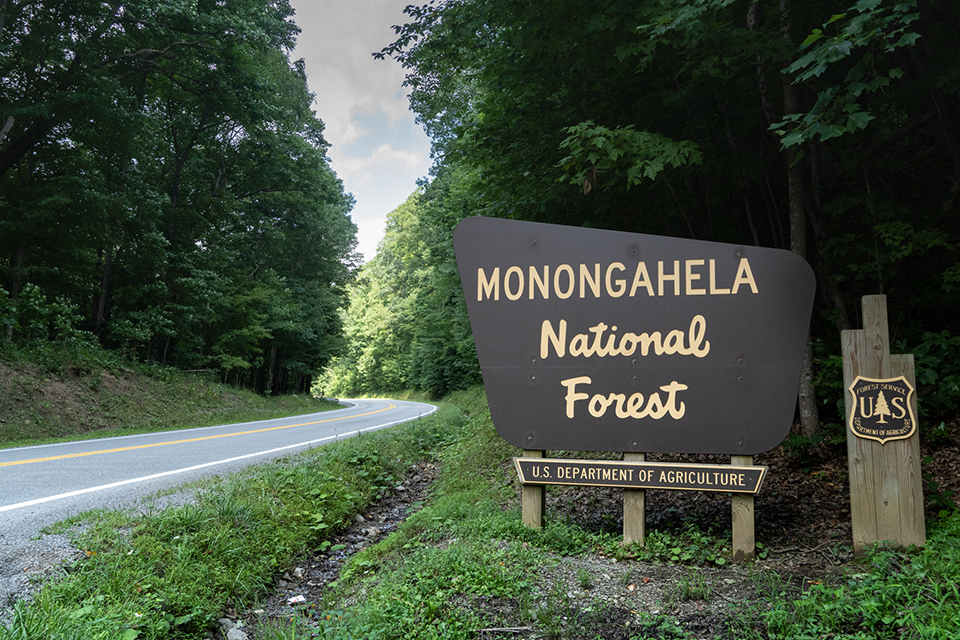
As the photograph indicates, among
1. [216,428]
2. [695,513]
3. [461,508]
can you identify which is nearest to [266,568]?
[461,508]

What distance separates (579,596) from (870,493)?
2262 mm

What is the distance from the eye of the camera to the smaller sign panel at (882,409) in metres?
3.70

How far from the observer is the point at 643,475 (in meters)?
4.23

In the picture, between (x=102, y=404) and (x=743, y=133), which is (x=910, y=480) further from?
(x=102, y=404)

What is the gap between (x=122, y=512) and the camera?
171 inches

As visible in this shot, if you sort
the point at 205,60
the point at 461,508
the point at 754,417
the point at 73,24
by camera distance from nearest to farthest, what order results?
the point at 754,417, the point at 461,508, the point at 73,24, the point at 205,60

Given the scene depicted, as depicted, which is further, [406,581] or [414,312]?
[414,312]

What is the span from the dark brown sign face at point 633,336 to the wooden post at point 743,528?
0.36 metres

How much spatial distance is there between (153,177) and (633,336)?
18.7m

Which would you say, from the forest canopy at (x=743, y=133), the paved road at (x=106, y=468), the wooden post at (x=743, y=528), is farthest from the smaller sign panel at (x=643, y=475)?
the paved road at (x=106, y=468)

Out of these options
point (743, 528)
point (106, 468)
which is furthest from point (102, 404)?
point (743, 528)

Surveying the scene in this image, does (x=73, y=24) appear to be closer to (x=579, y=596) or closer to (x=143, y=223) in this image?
(x=143, y=223)

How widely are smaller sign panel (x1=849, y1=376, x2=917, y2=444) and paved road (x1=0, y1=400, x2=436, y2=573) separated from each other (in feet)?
19.8

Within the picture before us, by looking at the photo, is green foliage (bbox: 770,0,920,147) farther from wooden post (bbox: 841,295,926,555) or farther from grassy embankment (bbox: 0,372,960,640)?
grassy embankment (bbox: 0,372,960,640)
